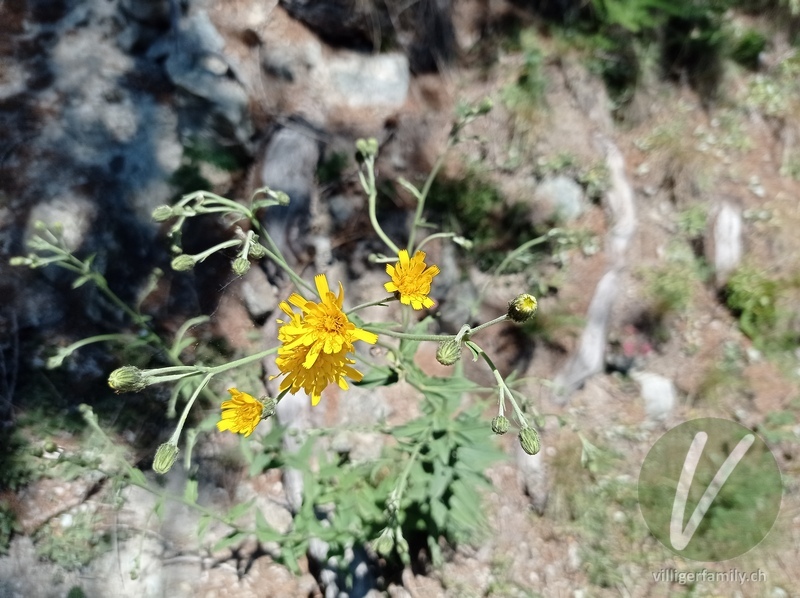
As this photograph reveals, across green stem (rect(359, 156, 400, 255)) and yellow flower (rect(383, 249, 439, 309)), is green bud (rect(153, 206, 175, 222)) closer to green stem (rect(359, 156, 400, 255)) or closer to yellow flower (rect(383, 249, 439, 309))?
green stem (rect(359, 156, 400, 255))

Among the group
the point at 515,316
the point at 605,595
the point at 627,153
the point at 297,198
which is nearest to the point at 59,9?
the point at 297,198

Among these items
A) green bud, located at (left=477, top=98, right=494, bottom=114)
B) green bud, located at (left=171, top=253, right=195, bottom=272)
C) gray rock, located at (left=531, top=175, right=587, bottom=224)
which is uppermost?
green bud, located at (left=477, top=98, right=494, bottom=114)

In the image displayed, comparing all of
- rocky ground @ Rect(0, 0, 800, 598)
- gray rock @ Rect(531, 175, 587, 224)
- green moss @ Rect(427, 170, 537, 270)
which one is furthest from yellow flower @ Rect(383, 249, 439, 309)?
gray rock @ Rect(531, 175, 587, 224)

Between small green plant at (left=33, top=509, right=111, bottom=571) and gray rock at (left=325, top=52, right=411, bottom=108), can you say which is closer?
small green plant at (left=33, top=509, right=111, bottom=571)

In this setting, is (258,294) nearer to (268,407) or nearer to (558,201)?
(268,407)

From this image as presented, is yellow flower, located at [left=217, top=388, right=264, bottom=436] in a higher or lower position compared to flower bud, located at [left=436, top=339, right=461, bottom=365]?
lower

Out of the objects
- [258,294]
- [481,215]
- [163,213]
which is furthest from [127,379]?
[481,215]
